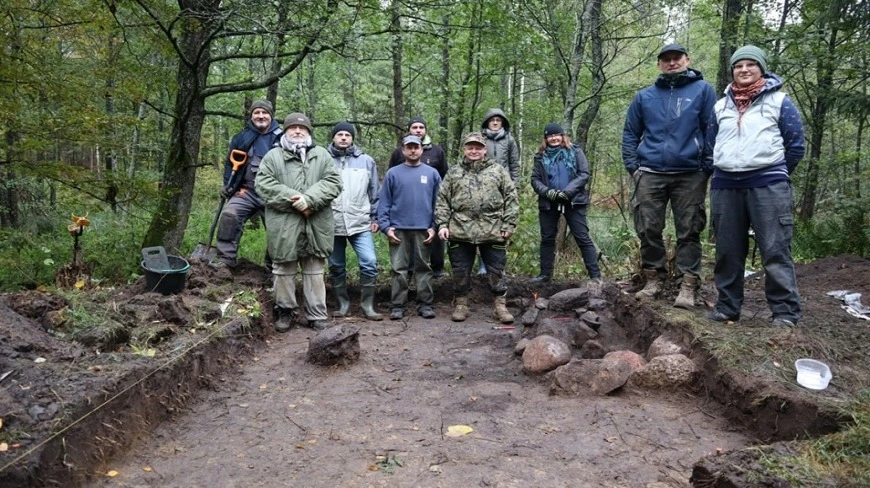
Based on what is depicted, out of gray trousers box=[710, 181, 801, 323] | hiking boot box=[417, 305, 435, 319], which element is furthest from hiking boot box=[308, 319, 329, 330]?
gray trousers box=[710, 181, 801, 323]

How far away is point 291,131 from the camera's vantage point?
567 centimetres

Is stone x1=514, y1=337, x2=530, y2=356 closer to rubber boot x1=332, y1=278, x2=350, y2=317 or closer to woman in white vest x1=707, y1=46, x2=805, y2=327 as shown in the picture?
woman in white vest x1=707, y1=46, x2=805, y2=327

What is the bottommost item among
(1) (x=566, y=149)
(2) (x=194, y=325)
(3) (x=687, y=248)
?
(2) (x=194, y=325)

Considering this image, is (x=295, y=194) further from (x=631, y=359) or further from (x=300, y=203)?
(x=631, y=359)

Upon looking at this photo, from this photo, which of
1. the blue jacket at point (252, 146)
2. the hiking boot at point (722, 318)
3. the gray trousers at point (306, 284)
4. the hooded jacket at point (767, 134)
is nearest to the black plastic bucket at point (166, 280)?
the gray trousers at point (306, 284)

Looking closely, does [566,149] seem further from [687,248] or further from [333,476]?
[333,476]

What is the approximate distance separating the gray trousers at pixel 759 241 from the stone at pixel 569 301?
152cm

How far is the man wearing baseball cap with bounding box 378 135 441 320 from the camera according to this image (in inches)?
249

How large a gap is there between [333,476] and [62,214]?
36.2 ft

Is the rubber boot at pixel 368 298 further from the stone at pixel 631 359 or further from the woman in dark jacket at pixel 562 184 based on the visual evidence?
the stone at pixel 631 359

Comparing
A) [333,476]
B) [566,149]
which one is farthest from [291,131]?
[333,476]

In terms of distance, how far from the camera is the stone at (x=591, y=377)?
3.94 metres

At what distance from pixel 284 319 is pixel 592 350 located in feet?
10.6

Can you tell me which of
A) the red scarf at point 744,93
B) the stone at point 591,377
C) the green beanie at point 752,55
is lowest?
the stone at point 591,377
